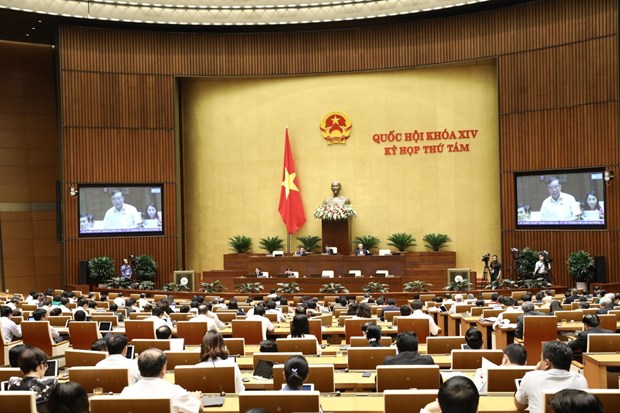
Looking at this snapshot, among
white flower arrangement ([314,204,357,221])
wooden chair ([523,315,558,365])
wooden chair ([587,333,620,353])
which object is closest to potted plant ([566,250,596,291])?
white flower arrangement ([314,204,357,221])

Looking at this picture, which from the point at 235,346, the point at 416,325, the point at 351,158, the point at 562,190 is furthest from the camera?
the point at 351,158

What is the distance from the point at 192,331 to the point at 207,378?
4283 millimetres

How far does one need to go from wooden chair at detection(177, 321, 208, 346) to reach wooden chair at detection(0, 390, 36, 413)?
5450mm

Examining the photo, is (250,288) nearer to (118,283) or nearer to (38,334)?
(118,283)

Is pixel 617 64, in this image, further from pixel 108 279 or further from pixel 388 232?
pixel 108 279

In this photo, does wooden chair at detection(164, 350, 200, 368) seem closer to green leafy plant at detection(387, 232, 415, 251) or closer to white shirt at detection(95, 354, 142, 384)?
white shirt at detection(95, 354, 142, 384)

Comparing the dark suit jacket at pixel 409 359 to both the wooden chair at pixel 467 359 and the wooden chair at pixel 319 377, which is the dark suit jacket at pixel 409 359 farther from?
the wooden chair at pixel 319 377

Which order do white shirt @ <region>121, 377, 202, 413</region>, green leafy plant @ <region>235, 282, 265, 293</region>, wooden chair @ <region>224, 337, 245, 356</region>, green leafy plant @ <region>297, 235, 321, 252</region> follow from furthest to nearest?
green leafy plant @ <region>297, 235, 321, 252</region> → green leafy plant @ <region>235, 282, 265, 293</region> → wooden chair @ <region>224, 337, 245, 356</region> → white shirt @ <region>121, 377, 202, 413</region>

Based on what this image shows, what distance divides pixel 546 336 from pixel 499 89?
45.0 ft

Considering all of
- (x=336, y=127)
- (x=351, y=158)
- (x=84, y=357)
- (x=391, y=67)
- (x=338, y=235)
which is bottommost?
(x=84, y=357)

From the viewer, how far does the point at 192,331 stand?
9.97 metres

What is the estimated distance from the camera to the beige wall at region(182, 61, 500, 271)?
22797 millimetres

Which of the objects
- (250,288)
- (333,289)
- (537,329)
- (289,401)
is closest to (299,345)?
(537,329)

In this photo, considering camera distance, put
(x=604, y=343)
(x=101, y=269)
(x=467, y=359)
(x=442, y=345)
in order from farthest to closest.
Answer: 1. (x=101, y=269)
2. (x=442, y=345)
3. (x=604, y=343)
4. (x=467, y=359)
